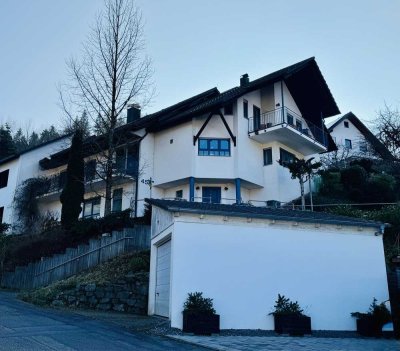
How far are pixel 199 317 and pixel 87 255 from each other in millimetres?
9548

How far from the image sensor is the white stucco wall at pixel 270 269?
463 inches

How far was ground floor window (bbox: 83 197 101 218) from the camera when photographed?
1248 inches

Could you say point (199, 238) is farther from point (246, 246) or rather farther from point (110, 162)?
point (110, 162)

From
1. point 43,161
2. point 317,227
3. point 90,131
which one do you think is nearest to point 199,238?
point 317,227

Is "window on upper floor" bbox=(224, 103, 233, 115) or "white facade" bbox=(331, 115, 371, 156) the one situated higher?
"white facade" bbox=(331, 115, 371, 156)

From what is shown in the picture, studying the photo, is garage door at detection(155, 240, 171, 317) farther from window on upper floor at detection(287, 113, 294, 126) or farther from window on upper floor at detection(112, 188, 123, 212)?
window on upper floor at detection(287, 113, 294, 126)

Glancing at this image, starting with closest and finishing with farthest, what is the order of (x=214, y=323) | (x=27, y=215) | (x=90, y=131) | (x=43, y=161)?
(x=214, y=323) < (x=90, y=131) < (x=27, y=215) < (x=43, y=161)

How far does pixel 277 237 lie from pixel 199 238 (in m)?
2.54

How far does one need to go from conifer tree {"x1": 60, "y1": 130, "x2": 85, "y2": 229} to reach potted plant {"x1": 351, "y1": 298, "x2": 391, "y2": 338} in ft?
55.8

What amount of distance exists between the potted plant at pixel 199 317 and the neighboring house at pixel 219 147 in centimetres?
1528

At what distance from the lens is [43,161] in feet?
117

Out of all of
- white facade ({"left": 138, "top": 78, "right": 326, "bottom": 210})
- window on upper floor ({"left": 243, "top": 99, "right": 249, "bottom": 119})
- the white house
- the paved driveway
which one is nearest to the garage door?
the paved driveway

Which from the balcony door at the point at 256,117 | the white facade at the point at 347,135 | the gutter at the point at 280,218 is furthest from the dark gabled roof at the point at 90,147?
the white facade at the point at 347,135

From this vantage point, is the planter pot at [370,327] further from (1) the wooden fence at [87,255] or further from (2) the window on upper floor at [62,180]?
(2) the window on upper floor at [62,180]
